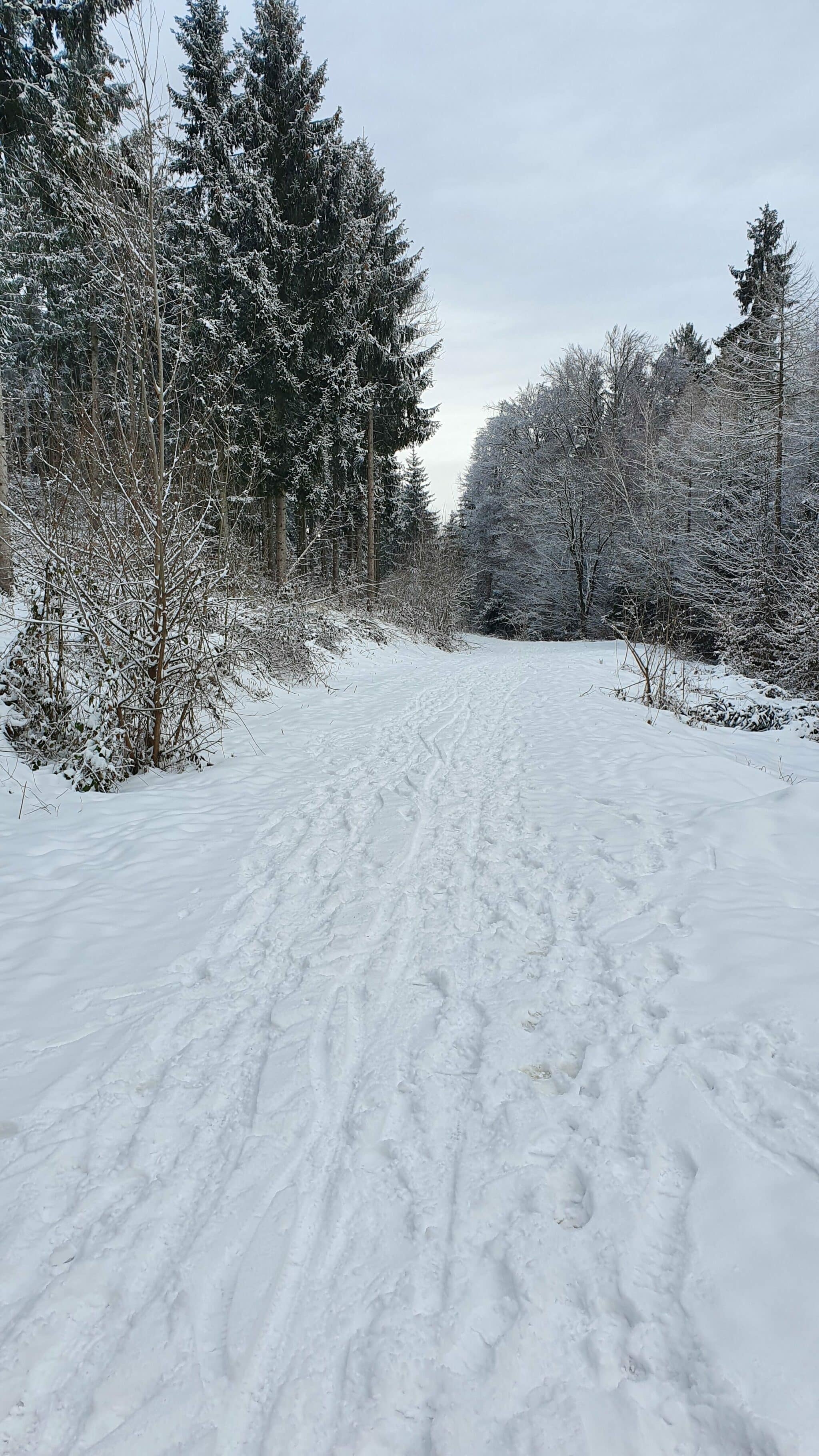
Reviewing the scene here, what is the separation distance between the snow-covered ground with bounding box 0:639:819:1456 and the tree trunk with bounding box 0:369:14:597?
290cm

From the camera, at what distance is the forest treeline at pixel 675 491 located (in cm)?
1700

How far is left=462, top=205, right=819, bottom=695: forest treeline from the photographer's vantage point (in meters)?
17.0

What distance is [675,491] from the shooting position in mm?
→ 24188

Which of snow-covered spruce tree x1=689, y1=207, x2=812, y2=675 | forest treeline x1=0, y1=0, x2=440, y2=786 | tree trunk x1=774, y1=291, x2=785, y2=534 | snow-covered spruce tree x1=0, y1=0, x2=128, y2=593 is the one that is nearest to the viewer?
forest treeline x1=0, y1=0, x2=440, y2=786

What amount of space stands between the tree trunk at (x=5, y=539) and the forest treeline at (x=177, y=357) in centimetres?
6

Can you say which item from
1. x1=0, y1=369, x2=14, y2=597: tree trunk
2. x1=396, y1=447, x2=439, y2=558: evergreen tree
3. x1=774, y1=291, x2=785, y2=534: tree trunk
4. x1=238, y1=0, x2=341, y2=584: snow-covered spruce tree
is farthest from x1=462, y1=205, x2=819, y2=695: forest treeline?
x1=238, y1=0, x2=341, y2=584: snow-covered spruce tree

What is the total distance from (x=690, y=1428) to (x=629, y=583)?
99.2 feet

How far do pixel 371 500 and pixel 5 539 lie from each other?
53.1ft

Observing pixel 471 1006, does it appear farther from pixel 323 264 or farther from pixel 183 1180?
pixel 323 264

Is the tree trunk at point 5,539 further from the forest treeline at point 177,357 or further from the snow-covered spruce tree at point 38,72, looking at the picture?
the snow-covered spruce tree at point 38,72

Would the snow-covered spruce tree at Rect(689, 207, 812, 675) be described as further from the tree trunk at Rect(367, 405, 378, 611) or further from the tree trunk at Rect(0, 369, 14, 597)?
the tree trunk at Rect(0, 369, 14, 597)

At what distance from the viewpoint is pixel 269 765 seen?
21.1 feet

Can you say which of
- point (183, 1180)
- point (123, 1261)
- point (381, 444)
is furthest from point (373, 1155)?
point (381, 444)

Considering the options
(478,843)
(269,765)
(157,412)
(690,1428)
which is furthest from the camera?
(269,765)
